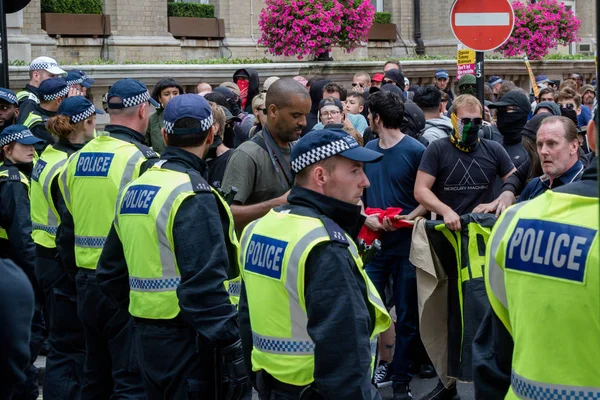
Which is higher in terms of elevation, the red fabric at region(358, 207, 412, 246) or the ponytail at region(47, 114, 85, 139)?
the ponytail at region(47, 114, 85, 139)

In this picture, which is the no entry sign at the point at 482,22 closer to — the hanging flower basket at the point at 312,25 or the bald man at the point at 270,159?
the bald man at the point at 270,159

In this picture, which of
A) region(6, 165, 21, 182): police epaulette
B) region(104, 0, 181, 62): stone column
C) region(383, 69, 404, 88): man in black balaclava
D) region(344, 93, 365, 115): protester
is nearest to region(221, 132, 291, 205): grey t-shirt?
region(6, 165, 21, 182): police epaulette

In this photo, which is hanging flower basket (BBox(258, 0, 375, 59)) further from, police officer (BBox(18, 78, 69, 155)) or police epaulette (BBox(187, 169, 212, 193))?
police epaulette (BBox(187, 169, 212, 193))

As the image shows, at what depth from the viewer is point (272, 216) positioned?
13.5 ft

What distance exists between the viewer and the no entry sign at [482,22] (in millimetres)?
10305

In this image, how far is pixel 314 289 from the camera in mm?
3797

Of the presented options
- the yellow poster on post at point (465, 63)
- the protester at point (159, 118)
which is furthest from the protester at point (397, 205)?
the yellow poster on post at point (465, 63)

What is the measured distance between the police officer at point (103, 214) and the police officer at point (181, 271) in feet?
2.43

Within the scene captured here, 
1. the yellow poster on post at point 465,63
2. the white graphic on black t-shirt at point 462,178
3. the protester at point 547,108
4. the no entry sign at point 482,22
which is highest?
the no entry sign at point 482,22

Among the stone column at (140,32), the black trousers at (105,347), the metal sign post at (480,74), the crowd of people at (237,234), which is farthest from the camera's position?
the stone column at (140,32)

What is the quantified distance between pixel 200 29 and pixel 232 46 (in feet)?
3.26

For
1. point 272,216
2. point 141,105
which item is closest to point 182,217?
point 272,216

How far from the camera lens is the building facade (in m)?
19.8

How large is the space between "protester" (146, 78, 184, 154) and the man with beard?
1.26 m
